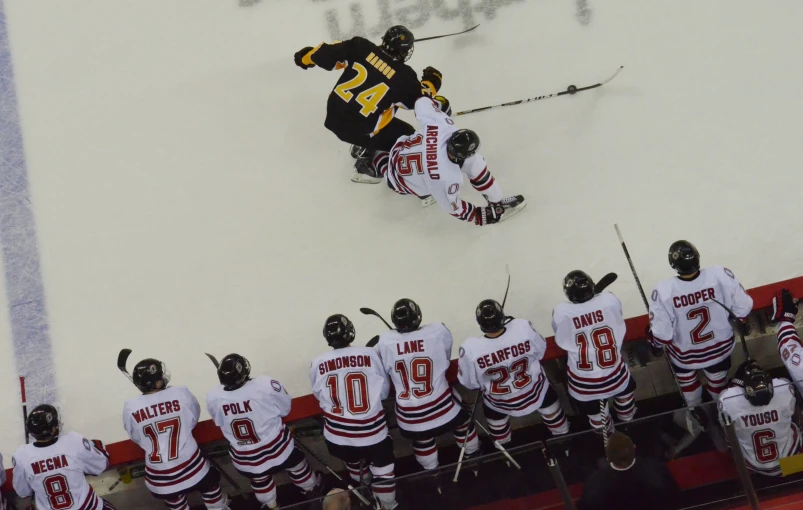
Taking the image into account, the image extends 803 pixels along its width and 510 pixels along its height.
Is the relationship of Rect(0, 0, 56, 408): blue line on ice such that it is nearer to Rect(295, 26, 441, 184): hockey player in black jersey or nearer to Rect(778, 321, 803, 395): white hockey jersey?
Rect(295, 26, 441, 184): hockey player in black jersey

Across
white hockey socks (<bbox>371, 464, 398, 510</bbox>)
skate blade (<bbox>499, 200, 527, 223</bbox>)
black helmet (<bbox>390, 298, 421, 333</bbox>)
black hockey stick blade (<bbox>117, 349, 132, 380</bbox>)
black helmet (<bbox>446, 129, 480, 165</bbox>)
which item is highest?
black helmet (<bbox>446, 129, 480, 165</bbox>)

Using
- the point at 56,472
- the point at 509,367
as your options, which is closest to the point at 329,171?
the point at 509,367

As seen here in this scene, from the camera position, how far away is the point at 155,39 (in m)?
4.92

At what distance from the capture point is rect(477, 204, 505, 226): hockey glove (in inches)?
163

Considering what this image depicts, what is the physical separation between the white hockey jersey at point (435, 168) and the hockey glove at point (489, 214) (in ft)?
0.11

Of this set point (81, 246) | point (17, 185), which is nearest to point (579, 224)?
point (81, 246)

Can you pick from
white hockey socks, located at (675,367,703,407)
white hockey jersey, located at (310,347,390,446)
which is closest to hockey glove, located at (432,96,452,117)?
white hockey jersey, located at (310,347,390,446)

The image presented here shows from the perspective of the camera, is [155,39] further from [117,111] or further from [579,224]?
[579,224]

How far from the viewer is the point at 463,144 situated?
378cm

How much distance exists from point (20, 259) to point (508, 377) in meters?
2.72

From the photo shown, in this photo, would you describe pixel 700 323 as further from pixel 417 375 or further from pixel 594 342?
pixel 417 375

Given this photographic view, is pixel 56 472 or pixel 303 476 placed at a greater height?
pixel 56 472

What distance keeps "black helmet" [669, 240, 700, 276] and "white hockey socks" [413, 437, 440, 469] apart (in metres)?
1.36

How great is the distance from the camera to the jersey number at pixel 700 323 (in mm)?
3684
